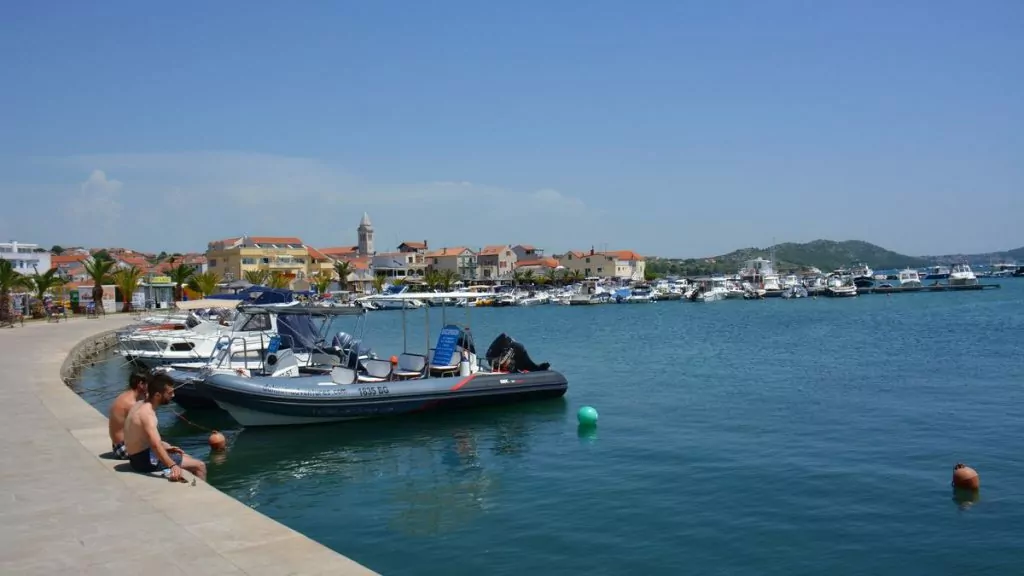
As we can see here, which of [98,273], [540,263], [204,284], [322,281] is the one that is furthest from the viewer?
[540,263]

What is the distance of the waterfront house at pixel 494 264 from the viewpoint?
158 metres

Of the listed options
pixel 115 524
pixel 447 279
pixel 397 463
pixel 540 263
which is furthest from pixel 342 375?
pixel 540 263

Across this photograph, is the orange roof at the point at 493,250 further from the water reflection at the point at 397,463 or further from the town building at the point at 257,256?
the water reflection at the point at 397,463

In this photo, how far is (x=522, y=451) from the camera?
60.7ft

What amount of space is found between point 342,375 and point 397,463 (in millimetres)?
4638

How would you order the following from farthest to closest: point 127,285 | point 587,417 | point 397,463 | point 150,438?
point 127,285
point 587,417
point 397,463
point 150,438

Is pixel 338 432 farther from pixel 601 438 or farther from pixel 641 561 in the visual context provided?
pixel 641 561

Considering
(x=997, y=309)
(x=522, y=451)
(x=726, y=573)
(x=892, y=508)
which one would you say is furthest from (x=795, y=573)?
(x=997, y=309)

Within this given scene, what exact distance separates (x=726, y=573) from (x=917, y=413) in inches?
547

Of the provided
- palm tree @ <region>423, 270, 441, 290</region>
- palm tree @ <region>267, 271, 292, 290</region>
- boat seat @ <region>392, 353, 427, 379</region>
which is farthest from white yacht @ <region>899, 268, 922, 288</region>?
boat seat @ <region>392, 353, 427, 379</region>

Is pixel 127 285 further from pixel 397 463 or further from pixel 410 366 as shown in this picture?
pixel 397 463

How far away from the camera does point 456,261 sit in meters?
156

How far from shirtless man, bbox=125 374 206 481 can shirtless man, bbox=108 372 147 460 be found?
0.65 feet

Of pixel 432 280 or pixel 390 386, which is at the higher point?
pixel 432 280
